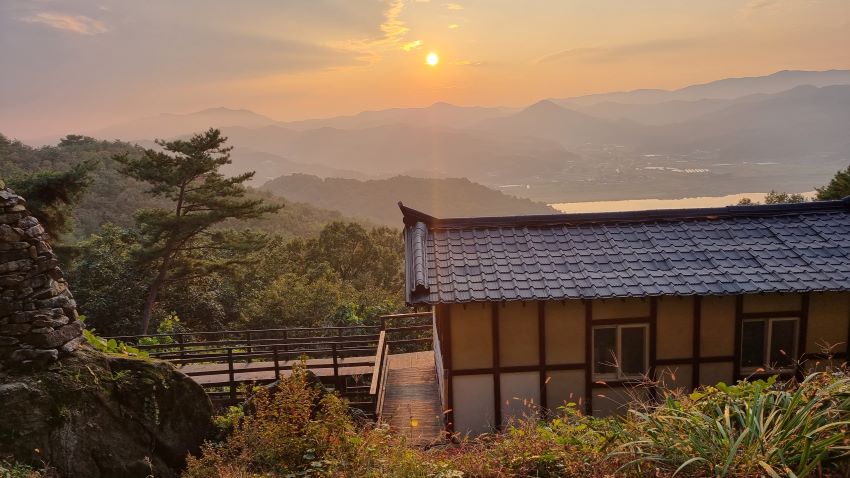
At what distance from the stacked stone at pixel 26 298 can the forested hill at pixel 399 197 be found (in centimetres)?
8637

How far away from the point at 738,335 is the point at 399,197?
108m

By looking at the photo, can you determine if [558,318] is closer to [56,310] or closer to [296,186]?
A: [56,310]

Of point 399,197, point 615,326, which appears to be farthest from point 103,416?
point 399,197

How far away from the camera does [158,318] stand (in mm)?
22406

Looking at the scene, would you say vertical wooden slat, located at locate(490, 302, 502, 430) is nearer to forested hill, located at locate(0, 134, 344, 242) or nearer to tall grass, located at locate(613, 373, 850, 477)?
tall grass, located at locate(613, 373, 850, 477)

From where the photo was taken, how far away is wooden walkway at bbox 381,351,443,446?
9548 mm

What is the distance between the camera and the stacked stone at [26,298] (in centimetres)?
709

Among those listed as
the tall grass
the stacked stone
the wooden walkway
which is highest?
the stacked stone

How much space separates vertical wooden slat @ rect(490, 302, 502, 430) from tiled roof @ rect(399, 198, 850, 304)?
19.7 inches

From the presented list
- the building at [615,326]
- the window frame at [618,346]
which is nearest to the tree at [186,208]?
the building at [615,326]

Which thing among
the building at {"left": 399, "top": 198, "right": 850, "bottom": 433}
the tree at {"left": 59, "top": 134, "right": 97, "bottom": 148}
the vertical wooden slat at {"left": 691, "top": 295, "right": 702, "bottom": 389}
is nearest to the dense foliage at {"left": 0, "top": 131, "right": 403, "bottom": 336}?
the building at {"left": 399, "top": 198, "right": 850, "bottom": 433}

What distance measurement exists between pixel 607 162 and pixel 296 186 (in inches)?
3881

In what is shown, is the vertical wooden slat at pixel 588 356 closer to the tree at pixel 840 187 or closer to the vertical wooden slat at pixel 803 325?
the vertical wooden slat at pixel 803 325

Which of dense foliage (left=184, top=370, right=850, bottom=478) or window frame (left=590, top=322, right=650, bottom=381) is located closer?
dense foliage (left=184, top=370, right=850, bottom=478)
